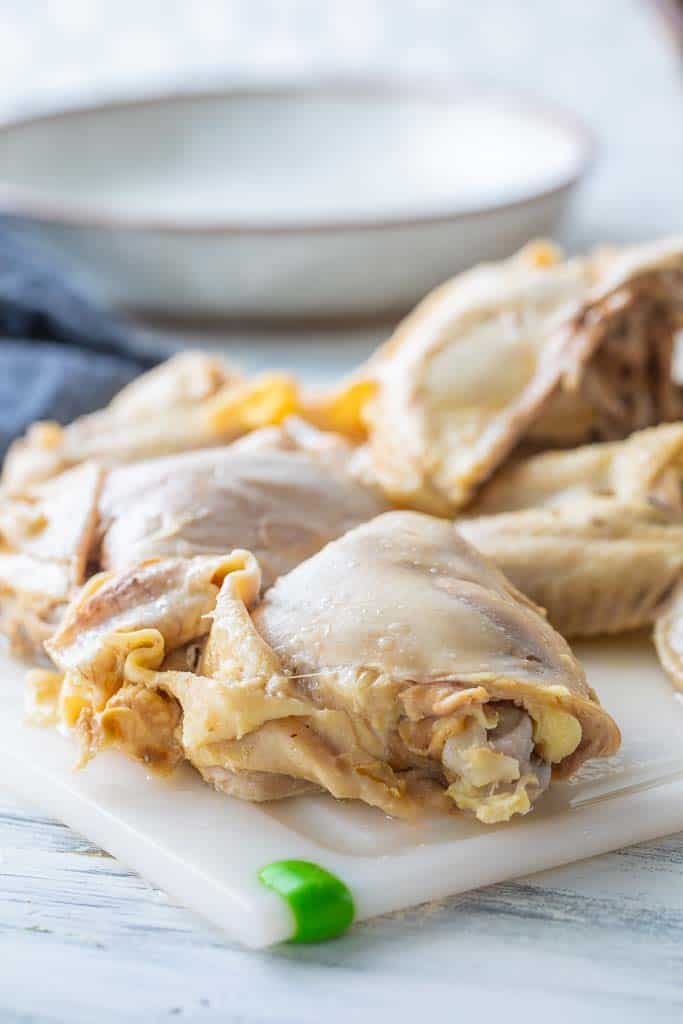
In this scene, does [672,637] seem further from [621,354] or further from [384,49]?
[384,49]

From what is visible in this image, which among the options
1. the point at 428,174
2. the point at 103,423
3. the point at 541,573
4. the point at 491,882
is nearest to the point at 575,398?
the point at 541,573

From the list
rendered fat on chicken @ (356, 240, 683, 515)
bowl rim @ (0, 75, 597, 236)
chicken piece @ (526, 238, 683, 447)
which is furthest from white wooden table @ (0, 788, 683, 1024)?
bowl rim @ (0, 75, 597, 236)

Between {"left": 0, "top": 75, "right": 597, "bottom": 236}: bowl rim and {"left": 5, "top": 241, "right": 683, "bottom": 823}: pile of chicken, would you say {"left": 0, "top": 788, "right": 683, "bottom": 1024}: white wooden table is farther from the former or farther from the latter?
{"left": 0, "top": 75, "right": 597, "bottom": 236}: bowl rim

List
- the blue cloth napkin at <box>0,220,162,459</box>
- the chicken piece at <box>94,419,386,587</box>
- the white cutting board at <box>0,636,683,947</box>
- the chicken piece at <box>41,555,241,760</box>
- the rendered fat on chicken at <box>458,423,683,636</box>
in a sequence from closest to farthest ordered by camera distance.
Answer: the white cutting board at <box>0,636,683,947</box>
the chicken piece at <box>41,555,241,760</box>
the chicken piece at <box>94,419,386,587</box>
the rendered fat on chicken at <box>458,423,683,636</box>
the blue cloth napkin at <box>0,220,162,459</box>

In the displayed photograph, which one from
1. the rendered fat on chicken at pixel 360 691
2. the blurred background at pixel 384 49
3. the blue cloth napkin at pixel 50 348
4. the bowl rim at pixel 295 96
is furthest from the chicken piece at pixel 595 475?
the blurred background at pixel 384 49

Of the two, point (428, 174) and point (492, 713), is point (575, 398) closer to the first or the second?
point (492, 713)

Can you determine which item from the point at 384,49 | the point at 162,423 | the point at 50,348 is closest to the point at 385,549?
the point at 162,423
